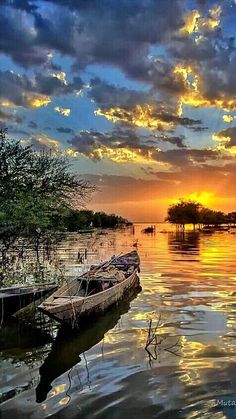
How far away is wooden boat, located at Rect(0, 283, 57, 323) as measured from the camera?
14.6 metres

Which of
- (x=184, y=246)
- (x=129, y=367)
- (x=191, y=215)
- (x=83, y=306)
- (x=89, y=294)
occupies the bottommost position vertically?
(x=129, y=367)

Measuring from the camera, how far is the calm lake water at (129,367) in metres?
7.76

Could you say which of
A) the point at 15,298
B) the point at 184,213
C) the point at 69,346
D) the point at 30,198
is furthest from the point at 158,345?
the point at 184,213

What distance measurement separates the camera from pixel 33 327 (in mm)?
13367

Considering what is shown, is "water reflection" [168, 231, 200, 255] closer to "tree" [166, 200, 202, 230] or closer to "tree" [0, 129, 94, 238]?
"tree" [0, 129, 94, 238]

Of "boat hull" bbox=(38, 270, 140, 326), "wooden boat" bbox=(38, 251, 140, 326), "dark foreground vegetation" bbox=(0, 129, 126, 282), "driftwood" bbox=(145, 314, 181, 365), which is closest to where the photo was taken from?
"driftwood" bbox=(145, 314, 181, 365)

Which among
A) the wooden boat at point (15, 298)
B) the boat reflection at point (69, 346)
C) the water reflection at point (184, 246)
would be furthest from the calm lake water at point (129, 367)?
the water reflection at point (184, 246)

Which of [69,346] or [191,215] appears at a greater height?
[191,215]

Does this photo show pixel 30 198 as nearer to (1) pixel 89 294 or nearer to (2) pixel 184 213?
(1) pixel 89 294

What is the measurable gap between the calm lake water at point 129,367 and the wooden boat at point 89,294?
20.0 inches

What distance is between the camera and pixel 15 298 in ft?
48.5

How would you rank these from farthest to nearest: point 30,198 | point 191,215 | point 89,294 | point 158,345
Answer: point 191,215 → point 30,198 → point 89,294 → point 158,345

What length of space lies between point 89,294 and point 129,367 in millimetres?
7257

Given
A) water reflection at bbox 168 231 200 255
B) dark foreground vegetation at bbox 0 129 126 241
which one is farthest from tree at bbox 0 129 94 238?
water reflection at bbox 168 231 200 255
